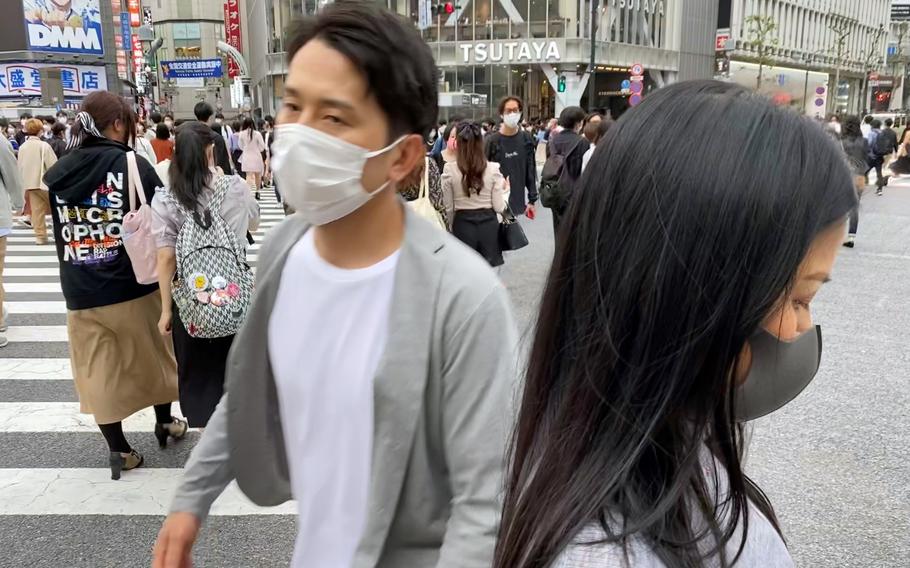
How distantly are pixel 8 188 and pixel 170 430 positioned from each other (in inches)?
173

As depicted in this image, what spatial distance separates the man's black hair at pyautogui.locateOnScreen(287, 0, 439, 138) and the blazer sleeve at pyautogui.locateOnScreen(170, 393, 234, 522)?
811 millimetres

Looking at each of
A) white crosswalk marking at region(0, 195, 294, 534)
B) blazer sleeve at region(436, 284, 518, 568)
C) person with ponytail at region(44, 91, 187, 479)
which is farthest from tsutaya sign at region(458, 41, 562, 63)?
blazer sleeve at region(436, 284, 518, 568)

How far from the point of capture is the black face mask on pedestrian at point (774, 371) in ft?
3.16

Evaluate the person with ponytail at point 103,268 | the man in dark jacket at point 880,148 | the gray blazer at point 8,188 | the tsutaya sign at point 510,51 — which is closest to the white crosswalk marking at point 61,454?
the person with ponytail at point 103,268

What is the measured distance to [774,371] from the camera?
0.99m

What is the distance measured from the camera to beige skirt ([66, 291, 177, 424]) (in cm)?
392

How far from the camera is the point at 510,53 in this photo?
126 feet

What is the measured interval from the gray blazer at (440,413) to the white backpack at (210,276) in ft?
7.27

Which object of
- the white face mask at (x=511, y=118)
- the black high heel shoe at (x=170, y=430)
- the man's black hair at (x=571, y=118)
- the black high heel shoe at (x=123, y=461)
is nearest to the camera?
the black high heel shoe at (x=123, y=461)

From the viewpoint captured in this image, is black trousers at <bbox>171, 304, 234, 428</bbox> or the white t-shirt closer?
the white t-shirt

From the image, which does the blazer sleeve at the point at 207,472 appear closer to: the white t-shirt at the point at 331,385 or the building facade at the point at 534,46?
the white t-shirt at the point at 331,385

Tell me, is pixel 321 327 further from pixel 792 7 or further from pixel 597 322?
pixel 792 7

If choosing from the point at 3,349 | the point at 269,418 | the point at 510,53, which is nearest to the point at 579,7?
the point at 510,53

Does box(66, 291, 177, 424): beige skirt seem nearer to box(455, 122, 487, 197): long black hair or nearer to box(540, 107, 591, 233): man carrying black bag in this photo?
box(455, 122, 487, 197): long black hair
